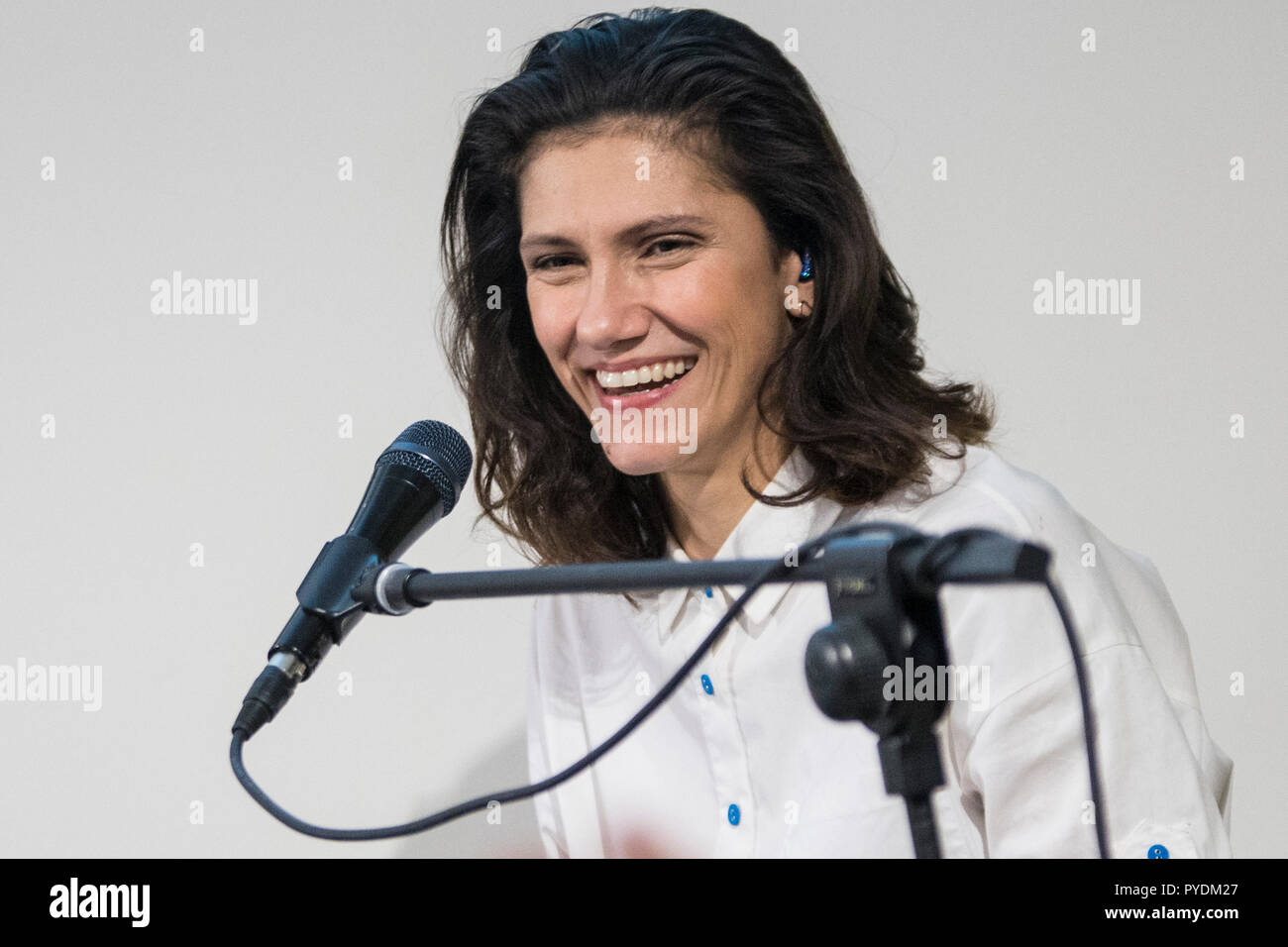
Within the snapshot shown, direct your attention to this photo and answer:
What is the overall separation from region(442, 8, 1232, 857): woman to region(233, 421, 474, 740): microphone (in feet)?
1.37

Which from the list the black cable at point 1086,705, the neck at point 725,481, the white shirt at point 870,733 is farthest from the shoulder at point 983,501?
the black cable at point 1086,705

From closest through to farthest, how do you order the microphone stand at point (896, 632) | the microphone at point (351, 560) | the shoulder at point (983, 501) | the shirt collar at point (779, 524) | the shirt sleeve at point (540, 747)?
the microphone stand at point (896, 632)
the microphone at point (351, 560)
the shoulder at point (983, 501)
the shirt collar at point (779, 524)
the shirt sleeve at point (540, 747)

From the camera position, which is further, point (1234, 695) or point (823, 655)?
point (1234, 695)

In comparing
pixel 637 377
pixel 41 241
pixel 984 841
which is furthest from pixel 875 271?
pixel 41 241

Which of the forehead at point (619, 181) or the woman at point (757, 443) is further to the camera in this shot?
the forehead at point (619, 181)

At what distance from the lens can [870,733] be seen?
0.97 meters

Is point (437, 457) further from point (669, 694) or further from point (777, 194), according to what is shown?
point (777, 194)

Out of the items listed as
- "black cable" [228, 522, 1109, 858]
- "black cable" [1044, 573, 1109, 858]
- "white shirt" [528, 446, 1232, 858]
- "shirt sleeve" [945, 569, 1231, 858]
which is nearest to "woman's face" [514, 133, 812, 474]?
"white shirt" [528, 446, 1232, 858]

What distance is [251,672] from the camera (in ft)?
6.59

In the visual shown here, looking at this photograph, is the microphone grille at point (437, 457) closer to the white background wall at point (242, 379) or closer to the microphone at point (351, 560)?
the microphone at point (351, 560)

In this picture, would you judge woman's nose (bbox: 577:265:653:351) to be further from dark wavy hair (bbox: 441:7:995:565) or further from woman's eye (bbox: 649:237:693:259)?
dark wavy hair (bbox: 441:7:995:565)

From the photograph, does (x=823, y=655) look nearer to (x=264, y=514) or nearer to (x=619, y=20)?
(x=619, y=20)

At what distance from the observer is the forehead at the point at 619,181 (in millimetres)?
1346
